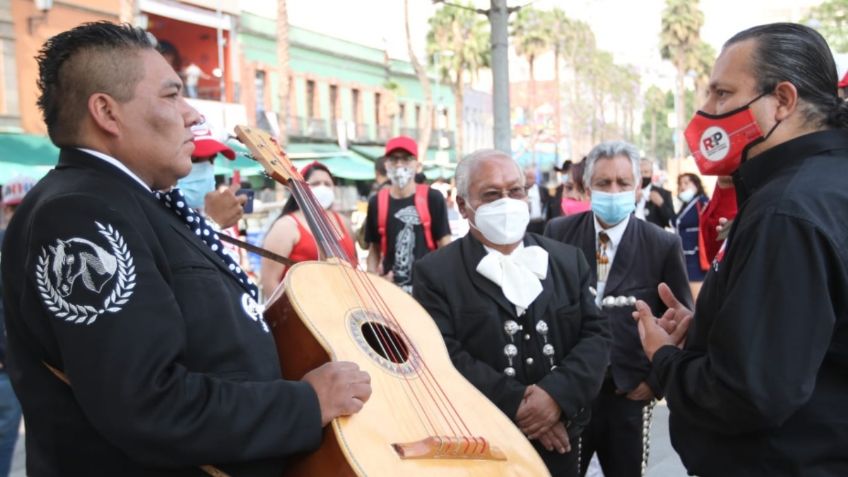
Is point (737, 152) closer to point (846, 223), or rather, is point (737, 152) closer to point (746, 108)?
point (746, 108)

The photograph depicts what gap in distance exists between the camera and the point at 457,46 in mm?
43656

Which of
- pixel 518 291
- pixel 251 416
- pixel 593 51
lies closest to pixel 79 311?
pixel 251 416

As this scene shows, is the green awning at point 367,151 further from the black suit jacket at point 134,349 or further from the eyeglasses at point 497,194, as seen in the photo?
the black suit jacket at point 134,349

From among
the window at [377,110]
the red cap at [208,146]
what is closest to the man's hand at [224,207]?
the red cap at [208,146]

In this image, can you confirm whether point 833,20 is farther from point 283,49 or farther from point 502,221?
point 502,221

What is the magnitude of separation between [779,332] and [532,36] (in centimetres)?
4859

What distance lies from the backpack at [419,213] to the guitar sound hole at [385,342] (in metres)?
4.48

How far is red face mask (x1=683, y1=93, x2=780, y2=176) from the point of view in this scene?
2.40m

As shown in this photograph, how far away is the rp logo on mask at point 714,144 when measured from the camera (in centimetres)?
249

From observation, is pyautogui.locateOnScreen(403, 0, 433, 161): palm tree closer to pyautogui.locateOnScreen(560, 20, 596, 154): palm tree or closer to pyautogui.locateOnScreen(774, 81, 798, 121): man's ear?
pyautogui.locateOnScreen(560, 20, 596, 154): palm tree

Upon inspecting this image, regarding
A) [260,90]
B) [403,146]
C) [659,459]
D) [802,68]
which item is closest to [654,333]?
[802,68]

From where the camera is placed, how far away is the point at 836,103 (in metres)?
2.40

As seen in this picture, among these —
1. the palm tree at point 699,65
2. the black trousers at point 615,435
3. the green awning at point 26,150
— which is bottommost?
the black trousers at point 615,435

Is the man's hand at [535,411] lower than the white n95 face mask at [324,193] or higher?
lower
